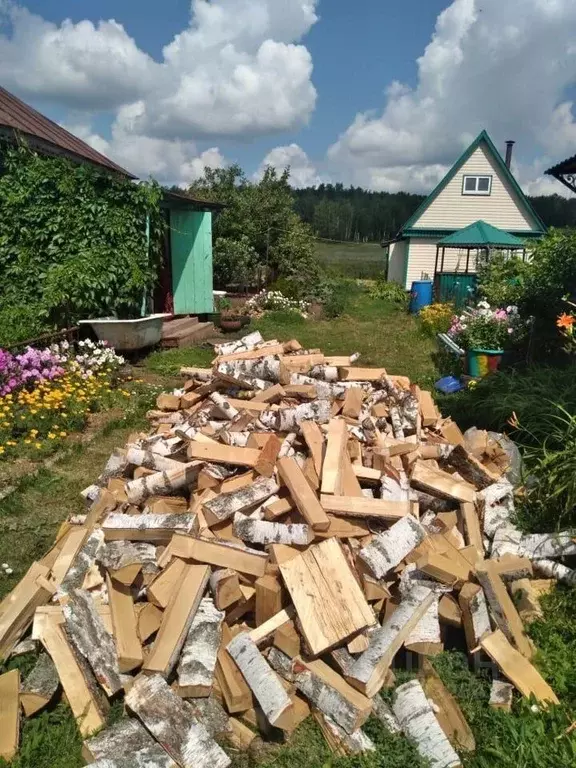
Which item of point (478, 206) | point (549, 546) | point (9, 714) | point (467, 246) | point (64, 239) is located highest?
point (478, 206)

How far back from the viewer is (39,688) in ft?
8.02

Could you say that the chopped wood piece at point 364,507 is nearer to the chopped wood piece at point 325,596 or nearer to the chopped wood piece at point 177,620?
the chopped wood piece at point 325,596

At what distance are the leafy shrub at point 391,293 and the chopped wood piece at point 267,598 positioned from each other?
1753 cm

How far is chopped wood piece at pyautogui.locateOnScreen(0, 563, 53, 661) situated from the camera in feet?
8.95

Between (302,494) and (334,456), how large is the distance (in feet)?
1.48

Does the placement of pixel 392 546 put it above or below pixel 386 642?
above

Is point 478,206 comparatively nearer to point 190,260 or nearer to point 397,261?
point 397,261

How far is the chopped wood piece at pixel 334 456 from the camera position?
10.5 ft

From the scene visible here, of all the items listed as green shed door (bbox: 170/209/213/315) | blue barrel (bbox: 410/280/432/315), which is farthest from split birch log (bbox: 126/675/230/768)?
blue barrel (bbox: 410/280/432/315)

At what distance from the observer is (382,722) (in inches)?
91.9

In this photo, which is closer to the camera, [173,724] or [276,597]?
[173,724]

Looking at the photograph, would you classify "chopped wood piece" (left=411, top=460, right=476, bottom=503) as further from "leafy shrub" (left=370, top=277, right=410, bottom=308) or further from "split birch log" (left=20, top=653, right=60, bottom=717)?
"leafy shrub" (left=370, top=277, right=410, bottom=308)

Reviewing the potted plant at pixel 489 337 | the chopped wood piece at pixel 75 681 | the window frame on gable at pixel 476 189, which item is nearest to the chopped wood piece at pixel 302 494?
the chopped wood piece at pixel 75 681

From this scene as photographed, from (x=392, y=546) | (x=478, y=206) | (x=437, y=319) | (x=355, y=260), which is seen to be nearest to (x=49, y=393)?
(x=392, y=546)
